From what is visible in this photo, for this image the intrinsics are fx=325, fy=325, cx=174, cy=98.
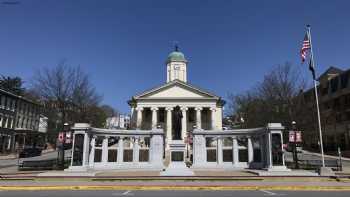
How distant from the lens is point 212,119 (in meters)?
72.4

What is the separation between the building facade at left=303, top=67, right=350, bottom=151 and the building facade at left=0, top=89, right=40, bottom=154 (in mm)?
52877

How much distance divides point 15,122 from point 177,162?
51.9m

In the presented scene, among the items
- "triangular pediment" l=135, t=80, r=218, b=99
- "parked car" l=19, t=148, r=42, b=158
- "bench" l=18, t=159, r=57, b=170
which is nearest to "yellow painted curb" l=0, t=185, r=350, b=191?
"bench" l=18, t=159, r=57, b=170

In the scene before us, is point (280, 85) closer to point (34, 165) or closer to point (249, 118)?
point (249, 118)

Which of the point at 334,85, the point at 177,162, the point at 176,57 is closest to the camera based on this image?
the point at 177,162

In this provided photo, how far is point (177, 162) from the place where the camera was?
Answer: 24281 millimetres

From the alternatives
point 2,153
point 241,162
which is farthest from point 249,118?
point 2,153

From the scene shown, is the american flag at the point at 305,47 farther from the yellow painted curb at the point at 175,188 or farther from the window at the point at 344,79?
the window at the point at 344,79

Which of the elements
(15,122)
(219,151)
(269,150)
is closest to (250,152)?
(219,151)

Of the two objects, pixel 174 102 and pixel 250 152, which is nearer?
pixel 250 152

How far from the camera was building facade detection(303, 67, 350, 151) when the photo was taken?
54.4 meters

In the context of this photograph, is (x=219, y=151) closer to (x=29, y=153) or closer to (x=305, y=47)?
(x=305, y=47)

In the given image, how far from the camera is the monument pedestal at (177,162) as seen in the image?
23219 millimetres

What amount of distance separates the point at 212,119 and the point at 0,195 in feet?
200
